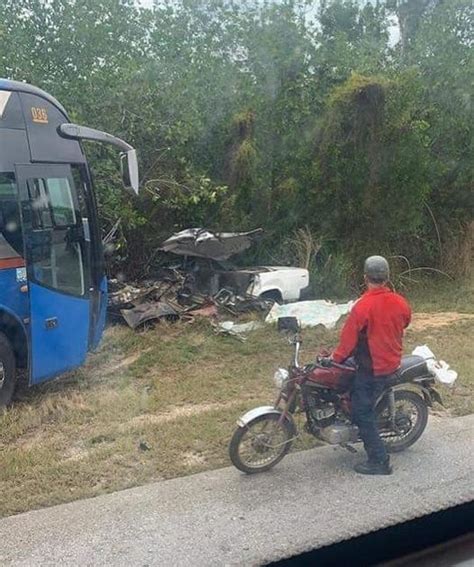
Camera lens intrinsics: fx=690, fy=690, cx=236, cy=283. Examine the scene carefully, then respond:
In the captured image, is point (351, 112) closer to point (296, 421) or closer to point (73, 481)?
point (296, 421)

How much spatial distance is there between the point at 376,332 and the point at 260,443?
3.21 ft

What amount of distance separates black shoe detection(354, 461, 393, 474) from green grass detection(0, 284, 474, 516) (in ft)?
1.43

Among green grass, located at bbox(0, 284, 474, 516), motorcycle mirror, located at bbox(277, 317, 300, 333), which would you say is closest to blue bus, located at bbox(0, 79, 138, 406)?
green grass, located at bbox(0, 284, 474, 516)

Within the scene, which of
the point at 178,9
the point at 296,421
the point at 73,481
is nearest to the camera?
the point at 73,481

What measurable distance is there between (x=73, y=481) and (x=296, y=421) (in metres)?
1.40

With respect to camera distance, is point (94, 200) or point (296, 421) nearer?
point (296, 421)

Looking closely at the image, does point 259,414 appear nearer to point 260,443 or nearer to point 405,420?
point 260,443

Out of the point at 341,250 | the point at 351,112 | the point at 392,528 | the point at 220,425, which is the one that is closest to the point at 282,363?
the point at 220,425

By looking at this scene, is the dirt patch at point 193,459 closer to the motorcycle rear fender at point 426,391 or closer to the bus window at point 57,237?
the motorcycle rear fender at point 426,391

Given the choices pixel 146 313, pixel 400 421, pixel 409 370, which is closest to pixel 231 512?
pixel 400 421

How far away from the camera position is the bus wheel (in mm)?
5371

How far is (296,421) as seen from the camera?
14.3ft

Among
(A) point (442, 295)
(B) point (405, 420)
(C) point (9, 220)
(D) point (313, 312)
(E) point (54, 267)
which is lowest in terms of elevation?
(A) point (442, 295)

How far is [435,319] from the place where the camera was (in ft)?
28.6
